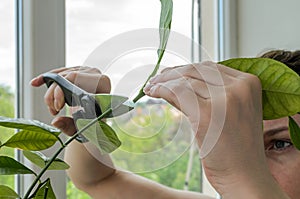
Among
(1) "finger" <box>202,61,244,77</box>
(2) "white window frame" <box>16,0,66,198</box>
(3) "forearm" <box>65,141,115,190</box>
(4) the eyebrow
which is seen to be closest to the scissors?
(1) "finger" <box>202,61,244,77</box>

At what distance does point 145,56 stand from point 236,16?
1.21m

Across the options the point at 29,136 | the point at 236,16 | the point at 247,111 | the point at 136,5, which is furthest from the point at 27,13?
the point at 236,16

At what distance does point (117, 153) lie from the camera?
0.62m

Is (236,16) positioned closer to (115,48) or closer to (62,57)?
(62,57)

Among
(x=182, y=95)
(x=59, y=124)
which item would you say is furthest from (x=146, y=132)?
(x=59, y=124)

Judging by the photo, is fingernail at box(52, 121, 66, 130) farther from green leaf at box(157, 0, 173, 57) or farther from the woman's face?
the woman's face

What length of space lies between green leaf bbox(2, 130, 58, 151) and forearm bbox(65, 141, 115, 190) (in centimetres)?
39

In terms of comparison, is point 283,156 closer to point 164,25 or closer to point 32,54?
point 32,54

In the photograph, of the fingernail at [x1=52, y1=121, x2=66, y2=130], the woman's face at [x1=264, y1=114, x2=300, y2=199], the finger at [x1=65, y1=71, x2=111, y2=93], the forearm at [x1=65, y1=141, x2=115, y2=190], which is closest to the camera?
the finger at [x1=65, y1=71, x2=111, y2=93]

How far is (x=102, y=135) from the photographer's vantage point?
552 millimetres

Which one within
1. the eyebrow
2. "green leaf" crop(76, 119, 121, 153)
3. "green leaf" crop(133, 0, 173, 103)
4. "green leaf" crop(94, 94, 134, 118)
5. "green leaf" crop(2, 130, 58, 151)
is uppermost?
"green leaf" crop(133, 0, 173, 103)

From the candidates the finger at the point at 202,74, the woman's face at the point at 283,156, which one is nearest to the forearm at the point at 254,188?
the finger at the point at 202,74

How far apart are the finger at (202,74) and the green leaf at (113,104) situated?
0.18ft

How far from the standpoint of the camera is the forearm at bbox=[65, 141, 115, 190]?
1033mm
